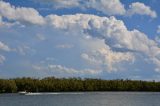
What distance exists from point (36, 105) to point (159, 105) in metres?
26.8

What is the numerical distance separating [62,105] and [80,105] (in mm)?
4090

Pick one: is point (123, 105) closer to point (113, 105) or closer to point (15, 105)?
point (113, 105)

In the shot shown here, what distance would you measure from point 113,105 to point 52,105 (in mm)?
13543

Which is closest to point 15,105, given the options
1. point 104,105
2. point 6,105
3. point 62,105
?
point 6,105

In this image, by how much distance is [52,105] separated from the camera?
11588 cm

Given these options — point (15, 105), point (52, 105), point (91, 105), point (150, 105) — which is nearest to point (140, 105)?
point (150, 105)

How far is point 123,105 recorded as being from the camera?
113812 millimetres

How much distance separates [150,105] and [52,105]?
2167cm

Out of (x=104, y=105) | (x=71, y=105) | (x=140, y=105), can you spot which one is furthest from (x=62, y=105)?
(x=140, y=105)

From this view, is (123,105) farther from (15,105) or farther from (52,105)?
(15,105)

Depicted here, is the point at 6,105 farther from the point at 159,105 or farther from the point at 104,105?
the point at 159,105

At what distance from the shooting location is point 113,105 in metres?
115

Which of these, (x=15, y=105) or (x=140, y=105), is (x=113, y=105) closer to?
(x=140, y=105)

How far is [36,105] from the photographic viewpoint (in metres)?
114
